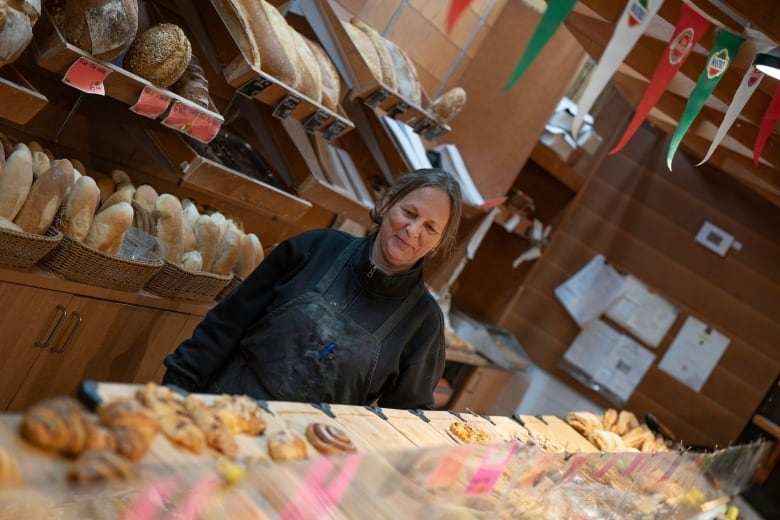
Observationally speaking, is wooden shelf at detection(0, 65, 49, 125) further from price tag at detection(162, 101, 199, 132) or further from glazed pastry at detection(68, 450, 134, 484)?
glazed pastry at detection(68, 450, 134, 484)

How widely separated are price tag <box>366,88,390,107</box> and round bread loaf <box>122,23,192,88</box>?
1235 mm

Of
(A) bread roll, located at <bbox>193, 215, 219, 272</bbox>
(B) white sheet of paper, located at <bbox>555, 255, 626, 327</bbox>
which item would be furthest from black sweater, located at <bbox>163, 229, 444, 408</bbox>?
(B) white sheet of paper, located at <bbox>555, 255, 626, 327</bbox>

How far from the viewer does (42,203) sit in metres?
2.12

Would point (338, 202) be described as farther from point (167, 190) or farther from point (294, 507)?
point (294, 507)

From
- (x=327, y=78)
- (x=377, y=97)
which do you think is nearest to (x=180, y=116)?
(x=327, y=78)

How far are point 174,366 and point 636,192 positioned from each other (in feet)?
16.4

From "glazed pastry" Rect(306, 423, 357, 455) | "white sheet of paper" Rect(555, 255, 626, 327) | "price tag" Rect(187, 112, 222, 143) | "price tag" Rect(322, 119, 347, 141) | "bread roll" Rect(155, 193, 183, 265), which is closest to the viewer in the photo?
"glazed pastry" Rect(306, 423, 357, 455)

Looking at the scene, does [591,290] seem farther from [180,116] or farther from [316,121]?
[180,116]

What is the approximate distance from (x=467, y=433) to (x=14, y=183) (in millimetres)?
1251

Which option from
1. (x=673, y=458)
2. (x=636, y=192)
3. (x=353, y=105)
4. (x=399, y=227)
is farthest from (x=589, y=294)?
(x=399, y=227)

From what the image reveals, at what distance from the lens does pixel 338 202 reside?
11.3 feet

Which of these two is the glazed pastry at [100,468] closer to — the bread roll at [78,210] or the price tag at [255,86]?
the bread roll at [78,210]

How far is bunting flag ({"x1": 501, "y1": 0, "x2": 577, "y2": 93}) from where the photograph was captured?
168 cm

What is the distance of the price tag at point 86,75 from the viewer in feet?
6.61
